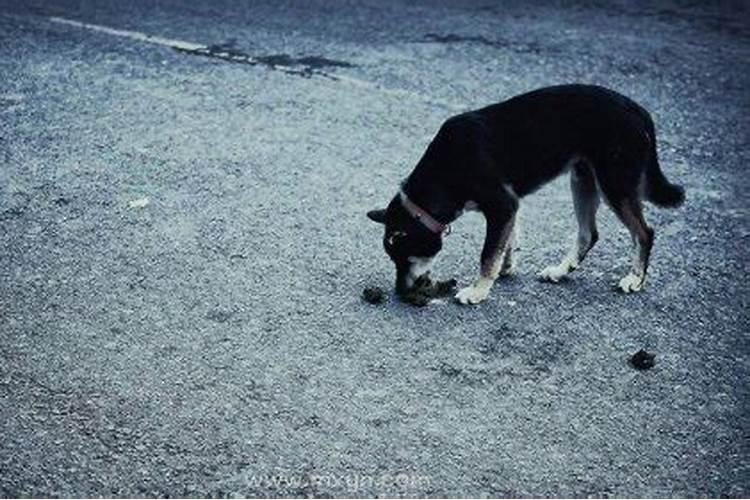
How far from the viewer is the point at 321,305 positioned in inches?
154

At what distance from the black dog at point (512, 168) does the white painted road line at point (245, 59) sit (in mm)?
2608

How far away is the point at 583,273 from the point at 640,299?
39 cm

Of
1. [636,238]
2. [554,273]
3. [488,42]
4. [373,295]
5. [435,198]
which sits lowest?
[373,295]

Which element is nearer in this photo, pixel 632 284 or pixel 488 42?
pixel 632 284

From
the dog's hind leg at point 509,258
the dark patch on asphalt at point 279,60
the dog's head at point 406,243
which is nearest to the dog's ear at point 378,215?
the dog's head at point 406,243

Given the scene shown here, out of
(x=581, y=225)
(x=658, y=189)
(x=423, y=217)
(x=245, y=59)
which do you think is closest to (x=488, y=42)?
(x=245, y=59)

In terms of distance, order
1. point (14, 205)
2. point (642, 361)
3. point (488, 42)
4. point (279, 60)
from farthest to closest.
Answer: point (488, 42)
point (279, 60)
point (14, 205)
point (642, 361)

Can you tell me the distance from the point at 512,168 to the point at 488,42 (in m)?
4.81

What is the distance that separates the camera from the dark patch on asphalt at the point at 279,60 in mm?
7383

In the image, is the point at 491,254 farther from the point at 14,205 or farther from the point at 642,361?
the point at 14,205

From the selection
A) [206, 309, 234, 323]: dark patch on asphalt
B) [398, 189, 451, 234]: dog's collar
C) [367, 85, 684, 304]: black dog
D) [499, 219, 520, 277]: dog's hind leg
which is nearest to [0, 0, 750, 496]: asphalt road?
[206, 309, 234, 323]: dark patch on asphalt

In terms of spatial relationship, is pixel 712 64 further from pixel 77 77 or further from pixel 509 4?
pixel 77 77

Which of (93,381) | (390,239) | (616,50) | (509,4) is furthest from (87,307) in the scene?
(509,4)

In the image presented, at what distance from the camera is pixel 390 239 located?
384 cm
